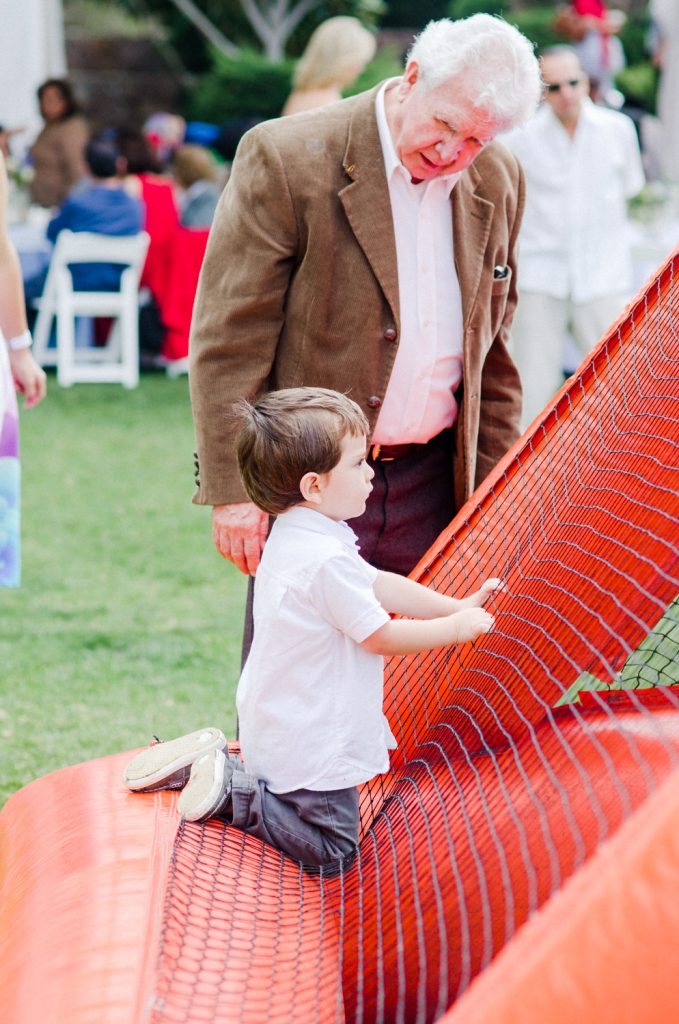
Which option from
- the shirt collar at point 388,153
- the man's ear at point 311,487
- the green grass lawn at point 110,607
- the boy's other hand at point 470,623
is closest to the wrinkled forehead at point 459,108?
the shirt collar at point 388,153

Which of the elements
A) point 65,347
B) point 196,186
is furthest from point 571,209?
point 196,186

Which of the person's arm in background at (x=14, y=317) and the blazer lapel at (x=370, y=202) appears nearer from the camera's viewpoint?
the blazer lapel at (x=370, y=202)

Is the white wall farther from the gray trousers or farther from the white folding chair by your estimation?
the gray trousers

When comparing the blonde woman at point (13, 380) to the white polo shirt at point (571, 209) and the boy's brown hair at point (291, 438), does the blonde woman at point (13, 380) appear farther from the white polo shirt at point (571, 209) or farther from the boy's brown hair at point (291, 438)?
the white polo shirt at point (571, 209)

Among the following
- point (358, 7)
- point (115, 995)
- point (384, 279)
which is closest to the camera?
point (115, 995)

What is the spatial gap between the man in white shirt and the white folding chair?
3.54 meters

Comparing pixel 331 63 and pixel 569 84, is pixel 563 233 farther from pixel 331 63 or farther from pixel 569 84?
pixel 331 63

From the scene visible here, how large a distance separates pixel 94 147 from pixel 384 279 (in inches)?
243

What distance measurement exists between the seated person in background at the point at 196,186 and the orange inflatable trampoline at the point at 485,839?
6.61m

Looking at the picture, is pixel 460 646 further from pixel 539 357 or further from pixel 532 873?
pixel 539 357

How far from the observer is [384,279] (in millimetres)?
2334

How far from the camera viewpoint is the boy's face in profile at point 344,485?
1.87 m

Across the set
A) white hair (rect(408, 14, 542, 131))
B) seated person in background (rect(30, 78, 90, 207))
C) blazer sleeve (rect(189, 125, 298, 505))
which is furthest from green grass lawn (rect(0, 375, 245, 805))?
seated person in background (rect(30, 78, 90, 207))

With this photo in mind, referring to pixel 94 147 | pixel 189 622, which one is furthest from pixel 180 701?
pixel 94 147
